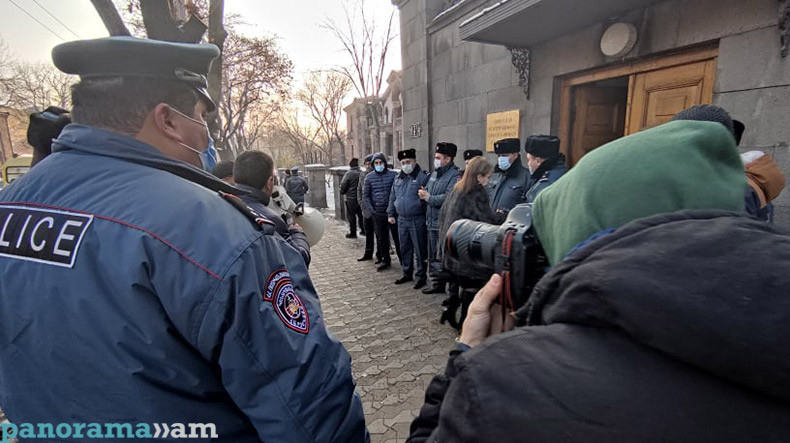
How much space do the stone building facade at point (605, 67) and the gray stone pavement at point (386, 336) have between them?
2.80 metres

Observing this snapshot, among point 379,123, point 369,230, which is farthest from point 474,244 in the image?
point 379,123

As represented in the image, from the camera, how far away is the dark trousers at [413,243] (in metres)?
5.30

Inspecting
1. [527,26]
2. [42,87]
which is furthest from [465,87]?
[42,87]

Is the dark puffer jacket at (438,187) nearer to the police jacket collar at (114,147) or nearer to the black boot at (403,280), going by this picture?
the black boot at (403,280)

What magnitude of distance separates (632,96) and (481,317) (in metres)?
4.17

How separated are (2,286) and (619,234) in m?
1.29

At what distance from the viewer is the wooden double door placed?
3.40 meters

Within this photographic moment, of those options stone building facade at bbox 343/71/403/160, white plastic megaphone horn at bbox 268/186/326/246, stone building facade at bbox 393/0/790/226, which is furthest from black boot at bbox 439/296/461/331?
stone building facade at bbox 343/71/403/160

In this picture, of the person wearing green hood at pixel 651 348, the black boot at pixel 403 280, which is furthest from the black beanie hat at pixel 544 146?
the person wearing green hood at pixel 651 348

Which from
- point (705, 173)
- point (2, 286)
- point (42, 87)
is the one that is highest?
point (42, 87)

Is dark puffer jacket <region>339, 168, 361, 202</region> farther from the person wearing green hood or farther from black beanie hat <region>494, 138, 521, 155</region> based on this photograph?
the person wearing green hood

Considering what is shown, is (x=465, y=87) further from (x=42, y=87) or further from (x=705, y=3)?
(x=42, y=87)

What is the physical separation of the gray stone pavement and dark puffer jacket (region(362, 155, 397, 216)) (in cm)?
106

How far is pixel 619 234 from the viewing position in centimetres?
58
